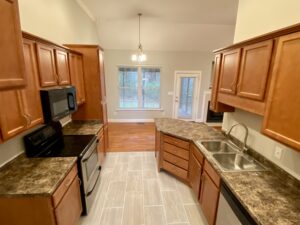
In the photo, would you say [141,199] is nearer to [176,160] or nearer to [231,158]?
[176,160]

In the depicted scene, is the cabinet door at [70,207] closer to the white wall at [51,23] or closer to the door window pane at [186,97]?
the white wall at [51,23]

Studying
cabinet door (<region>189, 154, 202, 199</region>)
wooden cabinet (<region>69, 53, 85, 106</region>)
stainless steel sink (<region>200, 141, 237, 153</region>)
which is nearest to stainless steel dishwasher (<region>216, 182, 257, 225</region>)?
cabinet door (<region>189, 154, 202, 199</region>)

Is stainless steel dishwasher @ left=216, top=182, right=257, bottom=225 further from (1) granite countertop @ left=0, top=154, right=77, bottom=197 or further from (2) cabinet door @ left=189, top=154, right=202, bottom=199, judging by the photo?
(1) granite countertop @ left=0, top=154, right=77, bottom=197

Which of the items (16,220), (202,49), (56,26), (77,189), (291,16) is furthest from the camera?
(202,49)

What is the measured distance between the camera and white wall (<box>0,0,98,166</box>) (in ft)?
6.06

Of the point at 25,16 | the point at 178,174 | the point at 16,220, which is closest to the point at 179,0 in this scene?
the point at 25,16

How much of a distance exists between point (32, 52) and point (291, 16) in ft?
8.54

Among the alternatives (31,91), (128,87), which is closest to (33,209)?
(31,91)

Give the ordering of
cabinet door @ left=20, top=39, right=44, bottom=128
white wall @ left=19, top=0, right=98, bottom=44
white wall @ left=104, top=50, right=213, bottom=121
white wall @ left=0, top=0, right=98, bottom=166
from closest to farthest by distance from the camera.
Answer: cabinet door @ left=20, top=39, right=44, bottom=128
white wall @ left=0, top=0, right=98, bottom=166
white wall @ left=19, top=0, right=98, bottom=44
white wall @ left=104, top=50, right=213, bottom=121

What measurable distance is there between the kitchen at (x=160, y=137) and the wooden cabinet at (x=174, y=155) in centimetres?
2

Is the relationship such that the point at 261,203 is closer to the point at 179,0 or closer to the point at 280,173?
the point at 280,173

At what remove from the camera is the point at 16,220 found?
1.40 m

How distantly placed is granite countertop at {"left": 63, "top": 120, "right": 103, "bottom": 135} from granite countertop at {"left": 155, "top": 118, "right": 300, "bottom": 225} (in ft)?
6.46

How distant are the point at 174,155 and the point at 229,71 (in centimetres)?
159
